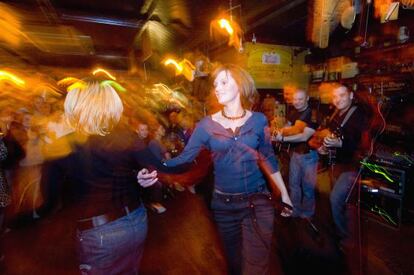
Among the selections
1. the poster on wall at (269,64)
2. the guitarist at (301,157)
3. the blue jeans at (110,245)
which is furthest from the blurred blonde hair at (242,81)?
the poster on wall at (269,64)

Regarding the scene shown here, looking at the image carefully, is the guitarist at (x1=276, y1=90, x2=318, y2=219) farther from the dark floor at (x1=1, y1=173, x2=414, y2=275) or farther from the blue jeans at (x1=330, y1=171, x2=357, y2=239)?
the blue jeans at (x1=330, y1=171, x2=357, y2=239)

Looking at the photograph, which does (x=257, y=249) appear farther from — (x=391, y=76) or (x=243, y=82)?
(x=391, y=76)

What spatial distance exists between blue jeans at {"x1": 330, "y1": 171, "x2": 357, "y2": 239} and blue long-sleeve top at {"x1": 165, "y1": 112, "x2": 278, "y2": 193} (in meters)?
1.60

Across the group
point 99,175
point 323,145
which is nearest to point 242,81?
point 99,175

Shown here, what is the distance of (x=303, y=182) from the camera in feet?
13.8

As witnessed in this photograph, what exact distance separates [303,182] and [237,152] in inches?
93.8

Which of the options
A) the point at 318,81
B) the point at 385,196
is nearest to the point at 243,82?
the point at 385,196

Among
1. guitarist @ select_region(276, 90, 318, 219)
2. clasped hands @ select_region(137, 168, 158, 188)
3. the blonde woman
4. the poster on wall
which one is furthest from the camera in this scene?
the poster on wall

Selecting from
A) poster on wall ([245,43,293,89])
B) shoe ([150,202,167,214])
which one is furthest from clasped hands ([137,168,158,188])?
poster on wall ([245,43,293,89])

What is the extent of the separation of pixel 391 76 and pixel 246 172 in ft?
13.6

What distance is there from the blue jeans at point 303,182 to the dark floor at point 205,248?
0.22 m

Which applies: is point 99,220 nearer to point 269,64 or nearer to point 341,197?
point 341,197

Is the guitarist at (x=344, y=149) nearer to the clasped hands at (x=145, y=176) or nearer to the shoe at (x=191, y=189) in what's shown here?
the clasped hands at (x=145, y=176)

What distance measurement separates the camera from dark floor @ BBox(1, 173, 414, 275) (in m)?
3.20
